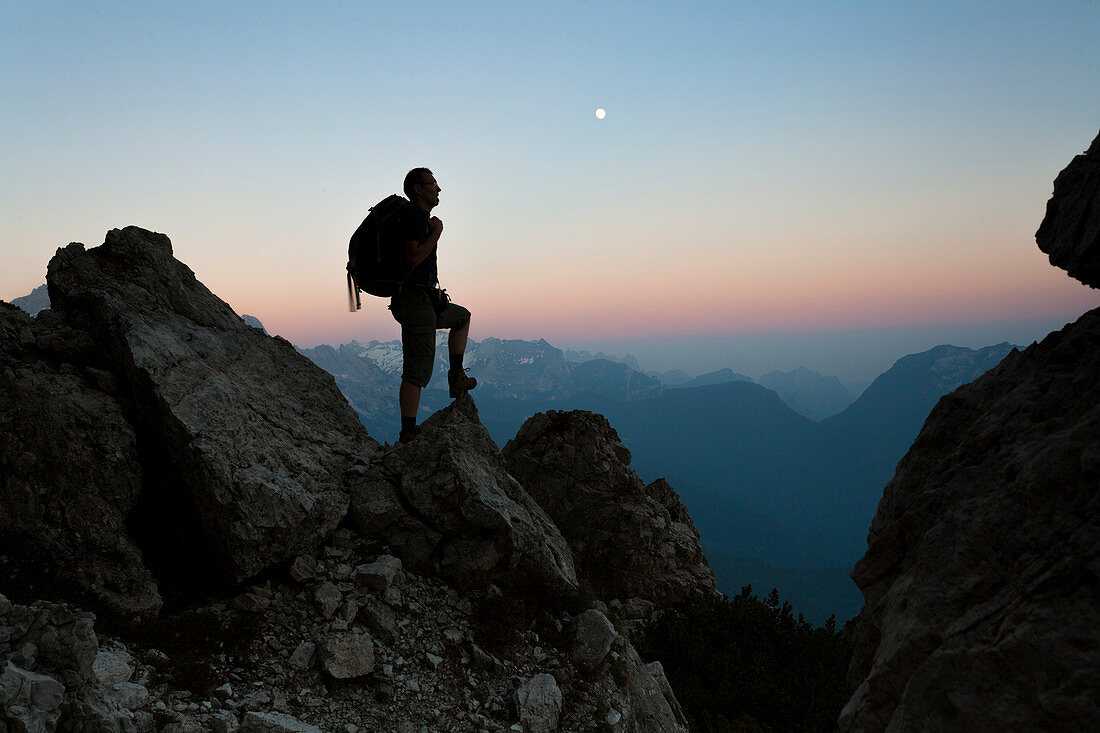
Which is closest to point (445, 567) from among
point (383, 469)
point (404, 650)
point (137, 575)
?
point (404, 650)

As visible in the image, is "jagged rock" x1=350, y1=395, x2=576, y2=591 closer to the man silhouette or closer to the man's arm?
the man silhouette

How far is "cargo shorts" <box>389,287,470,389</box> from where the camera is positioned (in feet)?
33.0

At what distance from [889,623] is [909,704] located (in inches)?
28.3

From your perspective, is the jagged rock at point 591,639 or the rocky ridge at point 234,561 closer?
the rocky ridge at point 234,561

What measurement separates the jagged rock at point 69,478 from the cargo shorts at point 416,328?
426 centimetres

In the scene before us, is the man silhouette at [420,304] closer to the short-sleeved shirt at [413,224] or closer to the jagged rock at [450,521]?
the short-sleeved shirt at [413,224]

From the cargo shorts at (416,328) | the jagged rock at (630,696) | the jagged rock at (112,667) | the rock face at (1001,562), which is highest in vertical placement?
the cargo shorts at (416,328)

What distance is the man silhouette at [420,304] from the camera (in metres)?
9.22

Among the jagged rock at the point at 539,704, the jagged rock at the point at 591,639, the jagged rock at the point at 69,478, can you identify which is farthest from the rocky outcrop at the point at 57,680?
the jagged rock at the point at 591,639

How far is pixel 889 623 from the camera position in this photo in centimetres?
404

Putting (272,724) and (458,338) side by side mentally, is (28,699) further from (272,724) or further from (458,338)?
(458,338)

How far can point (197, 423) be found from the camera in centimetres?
775

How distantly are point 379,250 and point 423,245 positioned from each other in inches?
28.6

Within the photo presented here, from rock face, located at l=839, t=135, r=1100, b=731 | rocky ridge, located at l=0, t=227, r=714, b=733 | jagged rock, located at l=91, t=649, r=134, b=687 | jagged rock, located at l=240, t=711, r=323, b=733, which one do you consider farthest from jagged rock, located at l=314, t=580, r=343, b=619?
Result: rock face, located at l=839, t=135, r=1100, b=731
